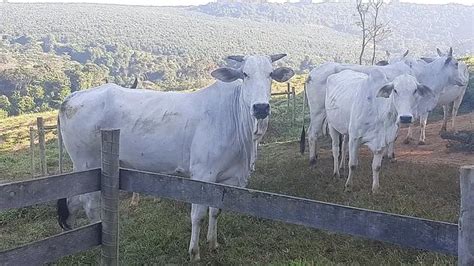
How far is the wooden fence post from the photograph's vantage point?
4047 millimetres

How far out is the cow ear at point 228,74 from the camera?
6.14 m

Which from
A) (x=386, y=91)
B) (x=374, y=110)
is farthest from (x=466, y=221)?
(x=374, y=110)

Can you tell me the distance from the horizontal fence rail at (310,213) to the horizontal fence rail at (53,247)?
486 mm

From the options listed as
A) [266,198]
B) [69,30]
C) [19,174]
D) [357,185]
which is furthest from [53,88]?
[69,30]

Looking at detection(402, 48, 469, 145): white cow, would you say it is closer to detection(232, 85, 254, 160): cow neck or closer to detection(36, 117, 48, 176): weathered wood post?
detection(232, 85, 254, 160): cow neck

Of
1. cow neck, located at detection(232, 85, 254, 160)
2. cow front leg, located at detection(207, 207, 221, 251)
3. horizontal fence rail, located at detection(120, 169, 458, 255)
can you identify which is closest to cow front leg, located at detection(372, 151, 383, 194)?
cow neck, located at detection(232, 85, 254, 160)

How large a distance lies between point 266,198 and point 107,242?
1.53 metres

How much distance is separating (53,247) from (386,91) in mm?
6068

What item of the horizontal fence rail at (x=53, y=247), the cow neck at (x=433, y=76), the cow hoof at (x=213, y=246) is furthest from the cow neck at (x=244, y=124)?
the cow neck at (x=433, y=76)

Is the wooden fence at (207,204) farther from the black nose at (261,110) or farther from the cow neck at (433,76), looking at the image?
the cow neck at (433,76)

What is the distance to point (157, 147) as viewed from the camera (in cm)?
636

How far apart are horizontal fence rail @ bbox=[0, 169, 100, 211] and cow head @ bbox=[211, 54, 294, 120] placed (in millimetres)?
2161

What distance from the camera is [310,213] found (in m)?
3.30

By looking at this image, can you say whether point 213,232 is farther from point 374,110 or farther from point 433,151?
point 433,151
